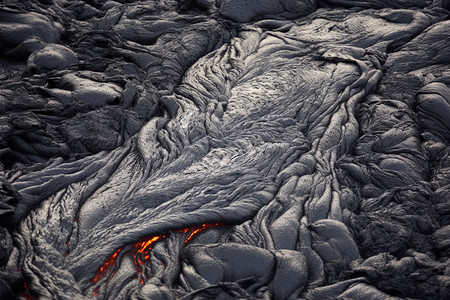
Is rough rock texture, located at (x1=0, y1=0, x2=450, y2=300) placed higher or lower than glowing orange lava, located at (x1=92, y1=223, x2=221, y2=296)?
higher

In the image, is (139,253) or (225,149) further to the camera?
(225,149)

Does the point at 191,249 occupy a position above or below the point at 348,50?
below

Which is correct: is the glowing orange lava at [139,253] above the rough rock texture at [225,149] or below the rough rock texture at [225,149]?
below

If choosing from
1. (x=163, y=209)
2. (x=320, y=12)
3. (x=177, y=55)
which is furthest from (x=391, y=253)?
(x=320, y=12)

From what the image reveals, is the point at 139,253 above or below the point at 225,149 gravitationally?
below

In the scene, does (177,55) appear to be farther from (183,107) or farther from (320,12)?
(320,12)
